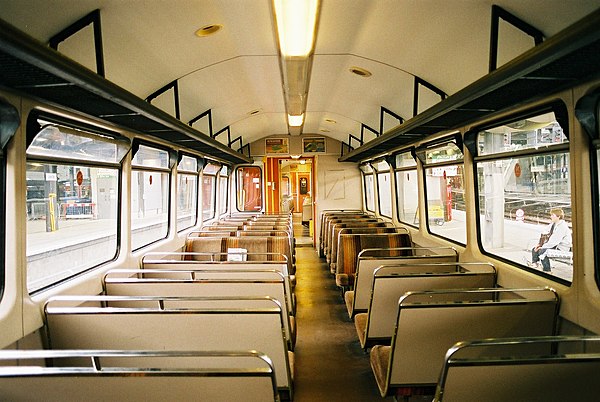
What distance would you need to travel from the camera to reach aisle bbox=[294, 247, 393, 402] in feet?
12.7

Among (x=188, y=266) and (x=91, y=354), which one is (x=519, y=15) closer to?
(x=91, y=354)

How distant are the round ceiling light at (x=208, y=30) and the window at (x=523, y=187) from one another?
2.60 metres

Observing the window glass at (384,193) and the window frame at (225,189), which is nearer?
the window glass at (384,193)

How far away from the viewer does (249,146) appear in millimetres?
11609

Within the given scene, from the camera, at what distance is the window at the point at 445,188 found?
5.06 meters

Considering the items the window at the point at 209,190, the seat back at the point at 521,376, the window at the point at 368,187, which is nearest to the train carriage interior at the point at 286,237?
the seat back at the point at 521,376

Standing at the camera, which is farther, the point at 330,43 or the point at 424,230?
the point at 424,230

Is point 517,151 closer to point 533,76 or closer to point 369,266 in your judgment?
point 533,76

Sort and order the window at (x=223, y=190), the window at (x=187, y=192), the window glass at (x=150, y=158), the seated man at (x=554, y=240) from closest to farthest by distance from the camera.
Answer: the seated man at (x=554, y=240) → the window glass at (x=150, y=158) → the window at (x=187, y=192) → the window at (x=223, y=190)

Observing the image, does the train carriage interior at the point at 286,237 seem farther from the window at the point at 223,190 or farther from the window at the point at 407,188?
the window at the point at 223,190

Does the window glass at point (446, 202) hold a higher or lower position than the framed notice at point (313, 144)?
lower

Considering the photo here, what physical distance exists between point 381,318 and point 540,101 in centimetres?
212

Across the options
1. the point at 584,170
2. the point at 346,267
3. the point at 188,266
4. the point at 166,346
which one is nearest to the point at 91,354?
the point at 166,346

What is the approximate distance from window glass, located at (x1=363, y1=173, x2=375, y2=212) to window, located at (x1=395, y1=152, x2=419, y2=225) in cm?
266
